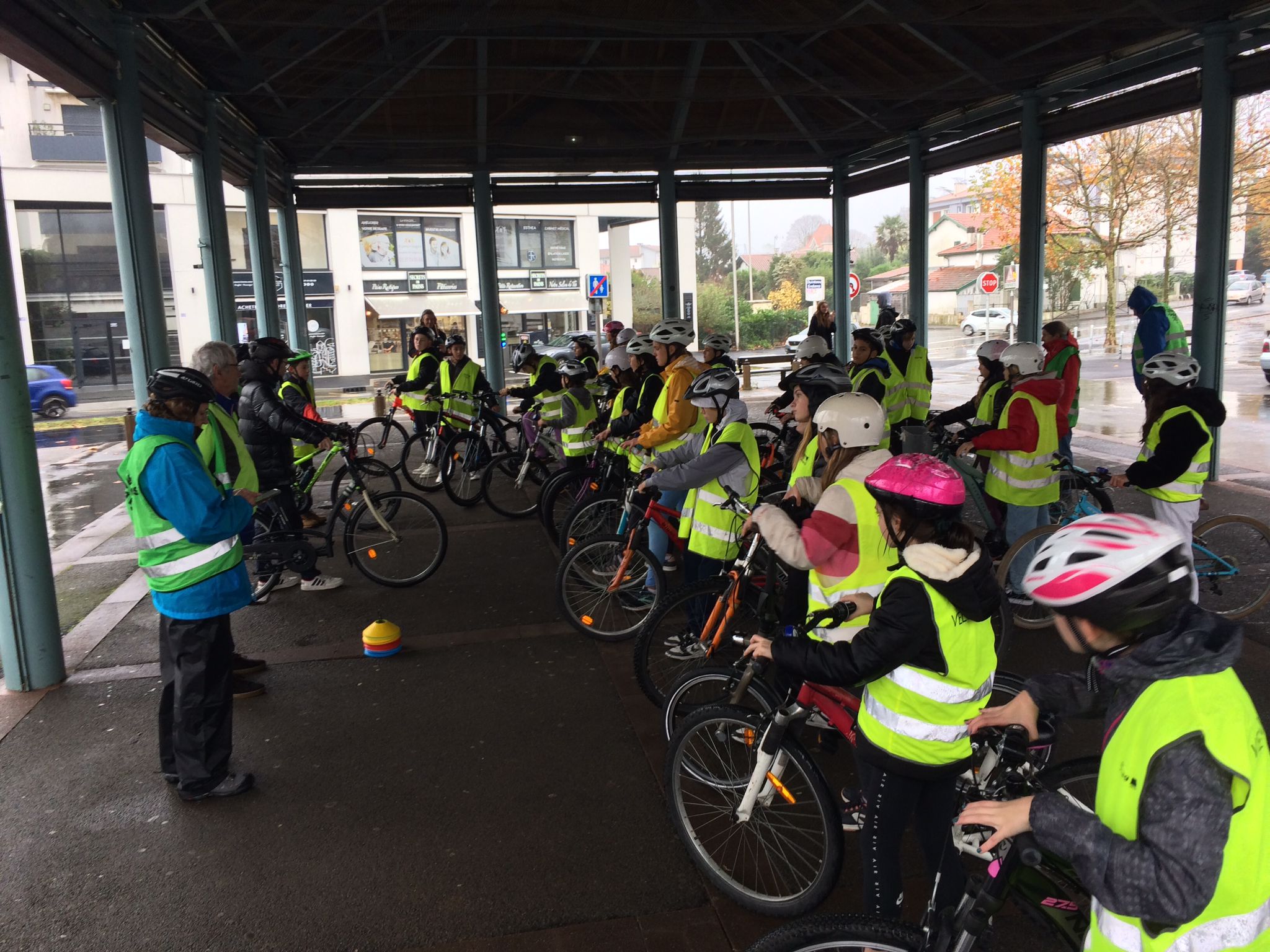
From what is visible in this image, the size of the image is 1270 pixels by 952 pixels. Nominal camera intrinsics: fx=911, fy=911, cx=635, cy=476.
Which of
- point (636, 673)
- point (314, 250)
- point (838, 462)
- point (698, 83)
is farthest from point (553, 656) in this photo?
point (314, 250)

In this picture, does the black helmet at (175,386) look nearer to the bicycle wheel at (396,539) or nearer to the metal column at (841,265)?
the bicycle wheel at (396,539)

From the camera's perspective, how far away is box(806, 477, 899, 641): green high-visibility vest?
11.4 ft

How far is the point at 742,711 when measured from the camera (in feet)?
10.8

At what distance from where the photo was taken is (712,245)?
83.6 m

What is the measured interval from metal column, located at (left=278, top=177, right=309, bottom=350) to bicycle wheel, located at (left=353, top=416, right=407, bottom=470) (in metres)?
2.04

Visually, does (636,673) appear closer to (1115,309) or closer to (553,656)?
(553,656)

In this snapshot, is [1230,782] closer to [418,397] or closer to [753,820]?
[753,820]

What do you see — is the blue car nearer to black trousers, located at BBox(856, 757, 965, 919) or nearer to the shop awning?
the shop awning

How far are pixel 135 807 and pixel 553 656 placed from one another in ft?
7.92

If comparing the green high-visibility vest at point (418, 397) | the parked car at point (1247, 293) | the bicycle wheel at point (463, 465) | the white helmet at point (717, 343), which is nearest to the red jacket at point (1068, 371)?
the white helmet at point (717, 343)

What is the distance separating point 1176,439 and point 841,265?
499 inches

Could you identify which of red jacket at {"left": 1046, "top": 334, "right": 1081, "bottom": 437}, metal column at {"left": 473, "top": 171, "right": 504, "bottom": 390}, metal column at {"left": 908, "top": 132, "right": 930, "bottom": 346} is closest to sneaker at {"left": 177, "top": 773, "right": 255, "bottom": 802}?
red jacket at {"left": 1046, "top": 334, "right": 1081, "bottom": 437}

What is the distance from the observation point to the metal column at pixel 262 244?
13062mm

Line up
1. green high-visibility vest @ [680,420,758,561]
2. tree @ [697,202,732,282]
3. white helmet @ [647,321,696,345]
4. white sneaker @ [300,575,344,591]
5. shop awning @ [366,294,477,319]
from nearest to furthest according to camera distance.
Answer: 1. green high-visibility vest @ [680,420,758,561]
2. white helmet @ [647,321,696,345]
3. white sneaker @ [300,575,344,591]
4. shop awning @ [366,294,477,319]
5. tree @ [697,202,732,282]
